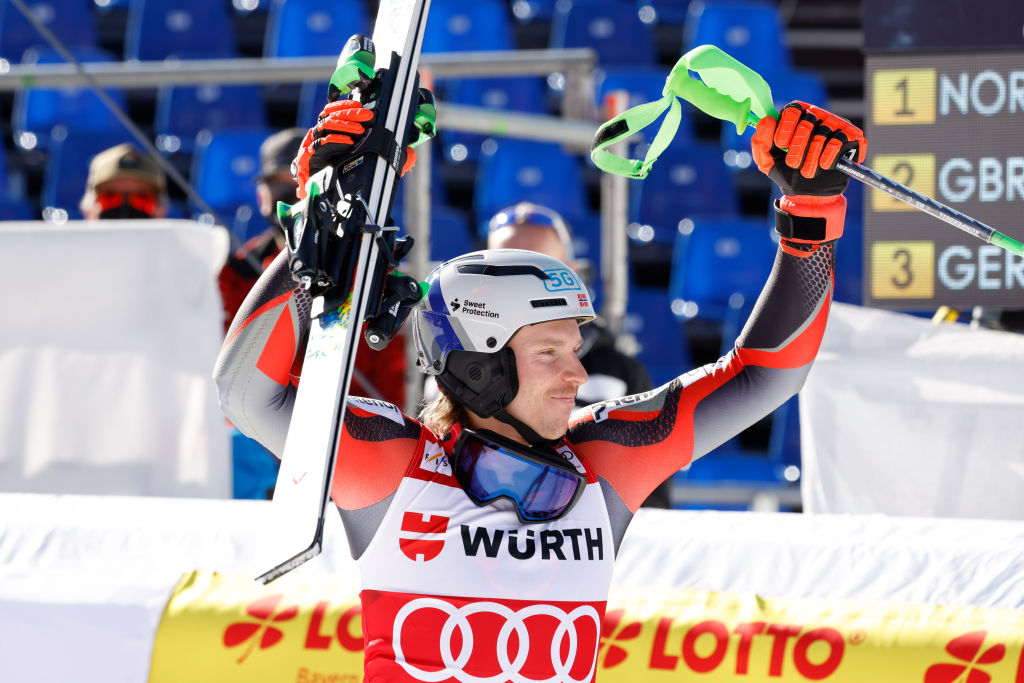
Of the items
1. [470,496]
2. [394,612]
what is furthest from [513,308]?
[394,612]

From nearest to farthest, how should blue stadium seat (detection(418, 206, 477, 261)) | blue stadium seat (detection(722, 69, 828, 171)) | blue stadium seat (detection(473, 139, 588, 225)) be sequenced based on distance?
1. blue stadium seat (detection(418, 206, 477, 261))
2. blue stadium seat (detection(722, 69, 828, 171))
3. blue stadium seat (detection(473, 139, 588, 225))

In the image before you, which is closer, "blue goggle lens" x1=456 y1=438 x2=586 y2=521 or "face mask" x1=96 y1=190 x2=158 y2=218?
"blue goggle lens" x1=456 y1=438 x2=586 y2=521

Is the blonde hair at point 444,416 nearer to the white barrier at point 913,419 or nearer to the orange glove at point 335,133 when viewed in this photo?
the orange glove at point 335,133

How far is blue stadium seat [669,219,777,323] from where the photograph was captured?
709 centimetres

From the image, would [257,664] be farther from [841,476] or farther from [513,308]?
[841,476]

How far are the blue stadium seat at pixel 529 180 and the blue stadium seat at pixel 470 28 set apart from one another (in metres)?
0.96

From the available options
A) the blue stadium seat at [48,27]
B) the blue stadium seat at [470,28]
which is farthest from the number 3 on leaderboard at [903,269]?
the blue stadium seat at [48,27]

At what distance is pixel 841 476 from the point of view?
11.6 feet

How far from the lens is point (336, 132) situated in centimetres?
208

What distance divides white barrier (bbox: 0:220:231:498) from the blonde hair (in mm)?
1324

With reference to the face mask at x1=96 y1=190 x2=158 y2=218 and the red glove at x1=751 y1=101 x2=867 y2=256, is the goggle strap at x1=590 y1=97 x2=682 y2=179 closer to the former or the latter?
the red glove at x1=751 y1=101 x2=867 y2=256

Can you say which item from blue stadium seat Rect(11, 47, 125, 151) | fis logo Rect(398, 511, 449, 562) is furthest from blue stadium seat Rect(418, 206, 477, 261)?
fis logo Rect(398, 511, 449, 562)

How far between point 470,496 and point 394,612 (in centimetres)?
26

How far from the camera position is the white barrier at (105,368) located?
3740 millimetres
